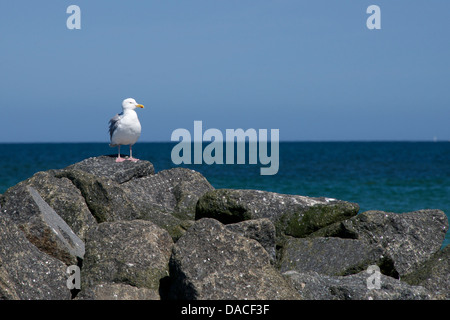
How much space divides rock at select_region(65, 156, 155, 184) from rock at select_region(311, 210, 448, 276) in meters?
3.81

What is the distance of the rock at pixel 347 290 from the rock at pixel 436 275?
0.68 meters

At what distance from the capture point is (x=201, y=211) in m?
8.95

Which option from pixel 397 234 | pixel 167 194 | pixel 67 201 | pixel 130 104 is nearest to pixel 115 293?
pixel 67 201

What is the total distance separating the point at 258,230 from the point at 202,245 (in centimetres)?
134

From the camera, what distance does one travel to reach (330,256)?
313 inches

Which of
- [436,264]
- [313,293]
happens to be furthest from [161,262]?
[436,264]

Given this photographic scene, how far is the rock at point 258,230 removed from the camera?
7.58 m

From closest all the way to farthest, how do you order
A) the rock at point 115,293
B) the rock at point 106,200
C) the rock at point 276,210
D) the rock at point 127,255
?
the rock at point 115,293, the rock at point 127,255, the rock at point 276,210, the rock at point 106,200

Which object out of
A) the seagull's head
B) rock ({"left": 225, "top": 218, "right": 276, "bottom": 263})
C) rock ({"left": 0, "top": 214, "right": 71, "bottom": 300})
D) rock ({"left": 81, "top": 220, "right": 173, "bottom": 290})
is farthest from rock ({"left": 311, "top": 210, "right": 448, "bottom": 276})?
the seagull's head

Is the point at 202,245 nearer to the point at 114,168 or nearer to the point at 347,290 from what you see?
the point at 347,290

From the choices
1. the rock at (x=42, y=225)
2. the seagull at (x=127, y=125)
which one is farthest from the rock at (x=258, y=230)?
the seagull at (x=127, y=125)

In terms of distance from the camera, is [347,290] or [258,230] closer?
[347,290]

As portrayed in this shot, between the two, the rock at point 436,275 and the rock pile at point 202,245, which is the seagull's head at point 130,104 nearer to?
the rock pile at point 202,245
